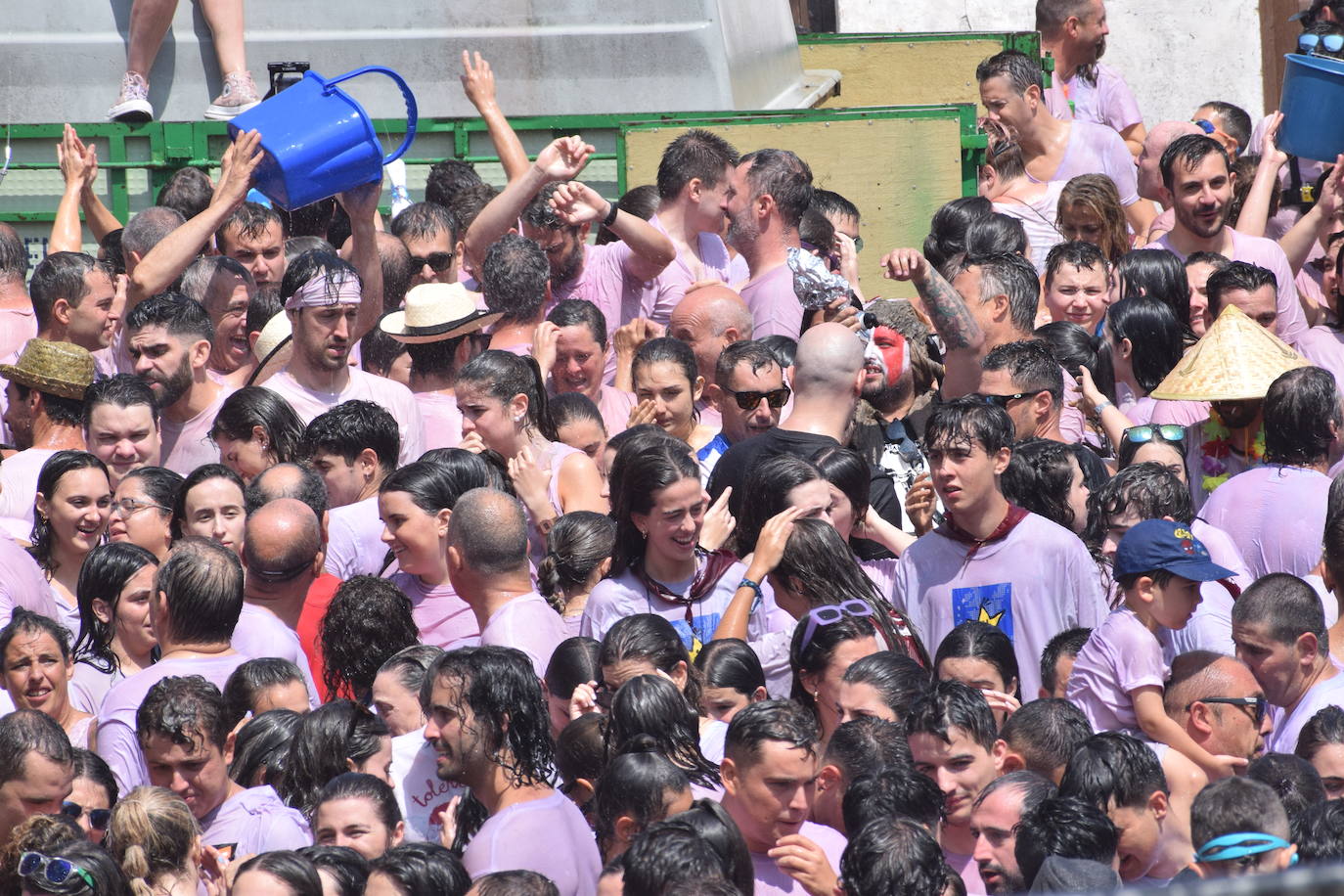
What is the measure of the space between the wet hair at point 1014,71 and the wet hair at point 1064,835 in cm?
544

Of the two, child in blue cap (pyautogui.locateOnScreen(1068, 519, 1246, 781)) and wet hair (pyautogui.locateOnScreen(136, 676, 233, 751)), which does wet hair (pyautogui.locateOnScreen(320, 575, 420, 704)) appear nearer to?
wet hair (pyautogui.locateOnScreen(136, 676, 233, 751))

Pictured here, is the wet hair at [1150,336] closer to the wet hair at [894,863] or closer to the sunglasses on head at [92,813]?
the wet hair at [894,863]

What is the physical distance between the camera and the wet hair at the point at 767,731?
4.15m

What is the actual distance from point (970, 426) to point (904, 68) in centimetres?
731

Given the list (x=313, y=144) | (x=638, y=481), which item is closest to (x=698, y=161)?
(x=313, y=144)

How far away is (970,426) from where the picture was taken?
547 cm

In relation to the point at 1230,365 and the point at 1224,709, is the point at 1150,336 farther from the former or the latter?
the point at 1224,709

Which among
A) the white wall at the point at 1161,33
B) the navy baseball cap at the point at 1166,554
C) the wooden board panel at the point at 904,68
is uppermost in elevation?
the navy baseball cap at the point at 1166,554

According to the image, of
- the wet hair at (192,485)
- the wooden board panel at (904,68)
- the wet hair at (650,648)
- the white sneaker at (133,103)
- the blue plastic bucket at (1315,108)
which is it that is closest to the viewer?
the wet hair at (650,648)

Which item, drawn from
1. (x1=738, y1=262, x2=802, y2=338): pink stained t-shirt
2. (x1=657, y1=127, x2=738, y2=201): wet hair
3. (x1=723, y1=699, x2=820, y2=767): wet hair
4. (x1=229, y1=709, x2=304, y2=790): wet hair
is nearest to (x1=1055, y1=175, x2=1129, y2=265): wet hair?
(x1=738, y1=262, x2=802, y2=338): pink stained t-shirt

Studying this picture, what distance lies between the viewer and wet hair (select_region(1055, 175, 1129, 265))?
26.3ft

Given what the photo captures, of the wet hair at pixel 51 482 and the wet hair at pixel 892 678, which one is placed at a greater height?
the wet hair at pixel 51 482

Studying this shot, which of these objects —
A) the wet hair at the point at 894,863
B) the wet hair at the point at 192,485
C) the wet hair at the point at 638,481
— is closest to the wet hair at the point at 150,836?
the wet hair at the point at 894,863

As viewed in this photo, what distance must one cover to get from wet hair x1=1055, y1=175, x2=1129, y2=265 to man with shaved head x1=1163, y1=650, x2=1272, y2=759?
3.52 m
